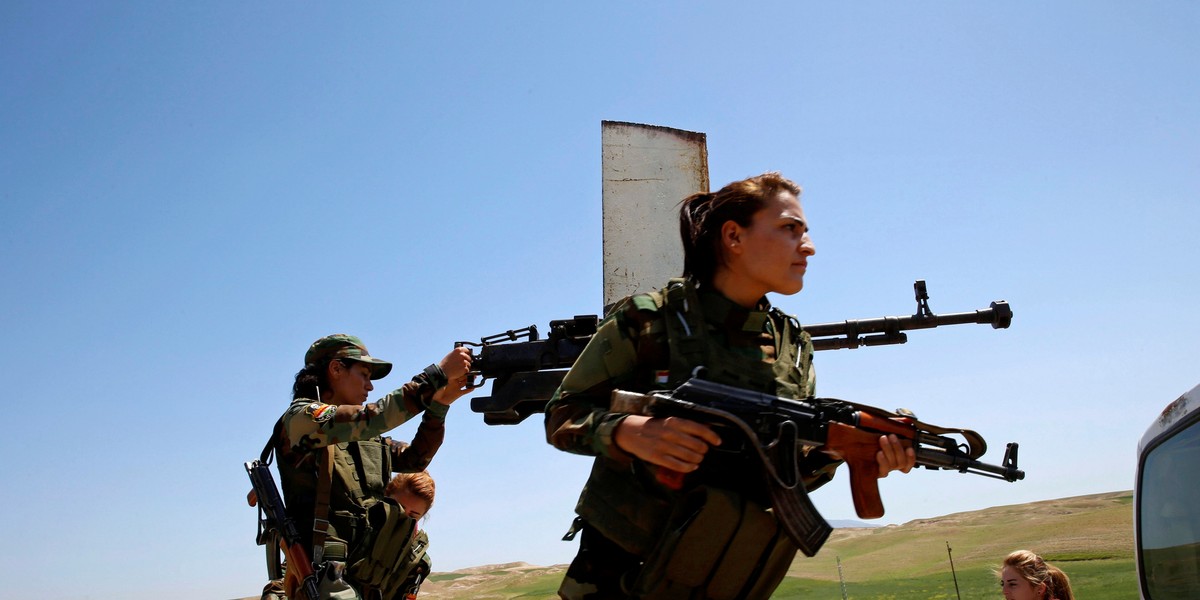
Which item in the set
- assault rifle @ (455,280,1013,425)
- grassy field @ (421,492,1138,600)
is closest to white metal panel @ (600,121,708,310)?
assault rifle @ (455,280,1013,425)

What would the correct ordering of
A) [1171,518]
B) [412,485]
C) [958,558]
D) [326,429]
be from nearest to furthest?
[1171,518], [326,429], [412,485], [958,558]

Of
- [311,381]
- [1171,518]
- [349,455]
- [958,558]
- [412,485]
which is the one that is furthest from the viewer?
[958,558]

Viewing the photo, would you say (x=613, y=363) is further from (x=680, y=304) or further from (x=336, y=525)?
(x=336, y=525)

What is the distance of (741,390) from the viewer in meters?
2.38

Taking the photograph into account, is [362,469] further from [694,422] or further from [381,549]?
[694,422]

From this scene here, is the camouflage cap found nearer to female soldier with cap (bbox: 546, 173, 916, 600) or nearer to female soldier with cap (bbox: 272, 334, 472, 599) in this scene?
female soldier with cap (bbox: 272, 334, 472, 599)

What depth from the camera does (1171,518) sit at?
2881mm

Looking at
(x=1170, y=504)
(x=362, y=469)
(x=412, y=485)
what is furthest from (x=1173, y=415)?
(x=412, y=485)

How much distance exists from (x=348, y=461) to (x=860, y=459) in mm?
3294

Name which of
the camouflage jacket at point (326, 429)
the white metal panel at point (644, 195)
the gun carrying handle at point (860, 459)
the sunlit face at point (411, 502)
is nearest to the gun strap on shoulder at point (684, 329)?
the gun carrying handle at point (860, 459)

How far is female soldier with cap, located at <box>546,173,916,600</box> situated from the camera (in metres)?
2.33

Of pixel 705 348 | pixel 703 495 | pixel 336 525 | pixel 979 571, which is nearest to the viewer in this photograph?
pixel 703 495

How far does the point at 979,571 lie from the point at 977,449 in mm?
7373

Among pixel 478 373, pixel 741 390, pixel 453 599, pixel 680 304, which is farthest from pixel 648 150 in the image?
pixel 453 599
